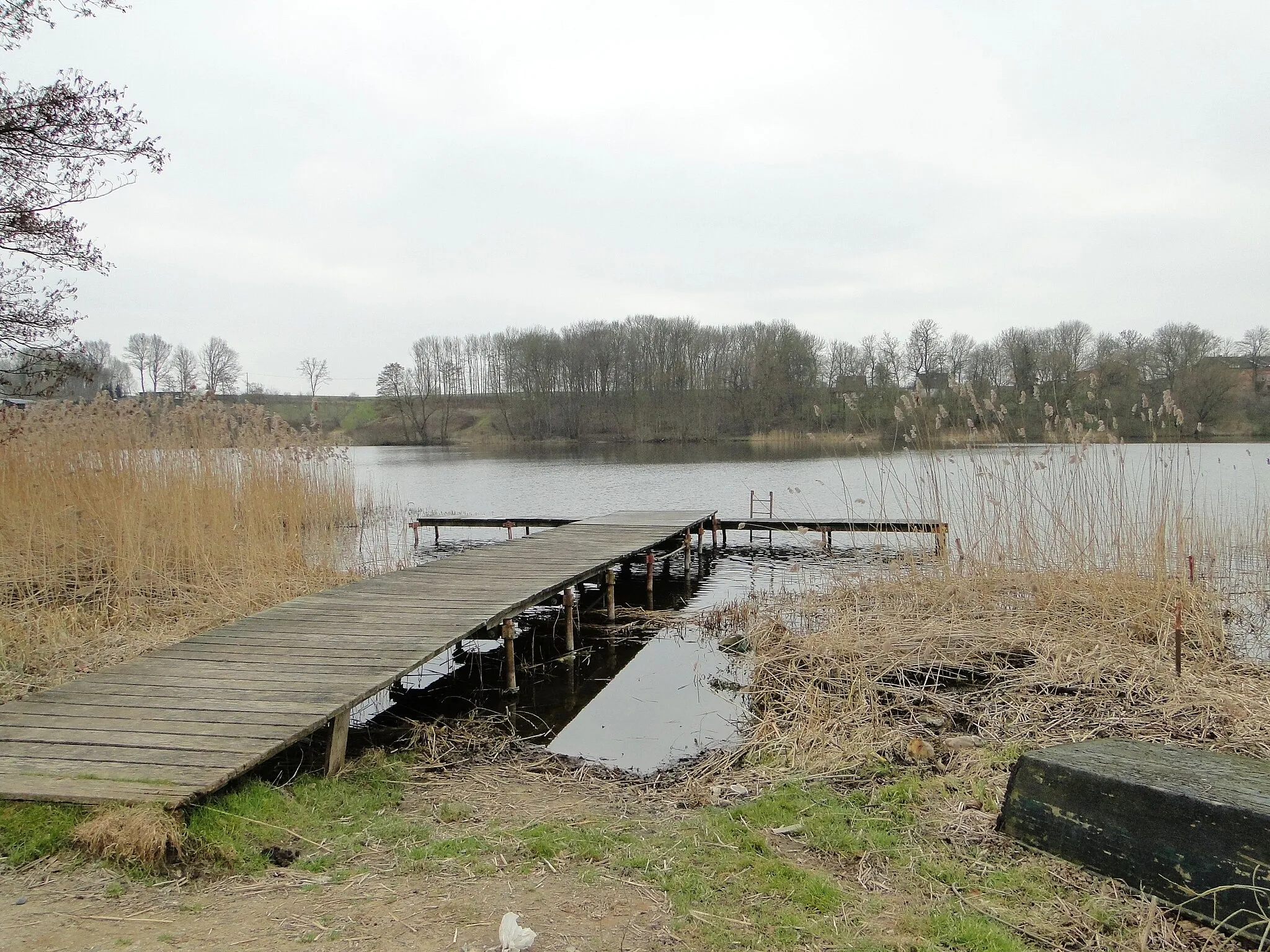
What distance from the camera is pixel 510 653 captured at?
665cm

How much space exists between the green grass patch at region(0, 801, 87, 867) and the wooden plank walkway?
47mm

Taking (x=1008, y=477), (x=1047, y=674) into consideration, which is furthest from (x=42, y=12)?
(x=1008, y=477)

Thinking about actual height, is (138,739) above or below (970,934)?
above

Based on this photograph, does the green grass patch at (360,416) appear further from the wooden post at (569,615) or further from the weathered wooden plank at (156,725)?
the weathered wooden plank at (156,725)

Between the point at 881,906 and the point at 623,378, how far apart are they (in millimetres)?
52041

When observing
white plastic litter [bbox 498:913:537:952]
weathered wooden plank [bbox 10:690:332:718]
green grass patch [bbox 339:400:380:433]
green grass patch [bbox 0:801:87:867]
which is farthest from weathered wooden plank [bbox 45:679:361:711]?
green grass patch [bbox 339:400:380:433]

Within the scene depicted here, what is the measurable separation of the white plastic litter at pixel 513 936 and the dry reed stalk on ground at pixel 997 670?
2357 mm

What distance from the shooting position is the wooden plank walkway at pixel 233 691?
3.46 metres

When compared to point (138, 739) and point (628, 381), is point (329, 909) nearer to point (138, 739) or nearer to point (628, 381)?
point (138, 739)

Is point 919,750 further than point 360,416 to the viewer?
No

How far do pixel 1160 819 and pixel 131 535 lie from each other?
7.90m

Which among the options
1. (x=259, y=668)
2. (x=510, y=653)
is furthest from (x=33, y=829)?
(x=510, y=653)

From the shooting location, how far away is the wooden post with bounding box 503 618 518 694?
656 cm

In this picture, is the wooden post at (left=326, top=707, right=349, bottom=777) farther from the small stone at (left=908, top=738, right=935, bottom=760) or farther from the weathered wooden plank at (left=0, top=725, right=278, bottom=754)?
the small stone at (left=908, top=738, right=935, bottom=760)
